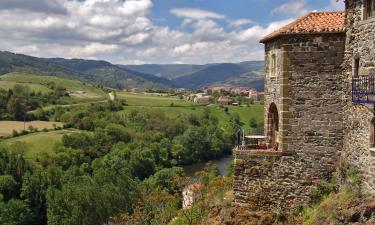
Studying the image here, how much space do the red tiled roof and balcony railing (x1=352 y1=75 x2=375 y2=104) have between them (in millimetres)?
2582

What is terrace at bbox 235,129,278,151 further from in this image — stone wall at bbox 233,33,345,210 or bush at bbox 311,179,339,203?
bush at bbox 311,179,339,203

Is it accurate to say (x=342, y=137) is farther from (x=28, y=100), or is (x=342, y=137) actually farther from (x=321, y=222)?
(x=28, y=100)

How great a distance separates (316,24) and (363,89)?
4083 mm

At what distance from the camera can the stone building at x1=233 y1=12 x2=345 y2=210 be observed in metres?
19.1

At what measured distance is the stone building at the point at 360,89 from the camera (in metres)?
16.8

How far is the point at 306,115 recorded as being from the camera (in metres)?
19.4

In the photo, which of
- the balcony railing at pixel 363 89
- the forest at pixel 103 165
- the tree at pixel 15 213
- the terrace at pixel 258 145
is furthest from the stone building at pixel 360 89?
the tree at pixel 15 213

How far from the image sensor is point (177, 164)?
106m

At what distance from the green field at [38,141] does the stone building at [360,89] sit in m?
83.1

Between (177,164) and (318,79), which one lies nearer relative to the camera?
(318,79)

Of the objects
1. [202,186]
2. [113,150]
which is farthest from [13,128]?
[202,186]

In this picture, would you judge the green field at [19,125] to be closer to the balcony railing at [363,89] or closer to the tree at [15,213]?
the tree at [15,213]

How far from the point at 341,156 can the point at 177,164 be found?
87.4 meters

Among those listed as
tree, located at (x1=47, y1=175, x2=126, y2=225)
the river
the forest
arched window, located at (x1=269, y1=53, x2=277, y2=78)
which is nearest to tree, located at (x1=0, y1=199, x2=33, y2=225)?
the forest
